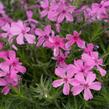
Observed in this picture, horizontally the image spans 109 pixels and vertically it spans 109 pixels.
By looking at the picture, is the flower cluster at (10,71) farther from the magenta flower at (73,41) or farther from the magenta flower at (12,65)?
the magenta flower at (73,41)

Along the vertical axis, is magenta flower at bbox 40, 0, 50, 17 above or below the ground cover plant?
above

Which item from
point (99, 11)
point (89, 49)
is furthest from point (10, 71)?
point (99, 11)

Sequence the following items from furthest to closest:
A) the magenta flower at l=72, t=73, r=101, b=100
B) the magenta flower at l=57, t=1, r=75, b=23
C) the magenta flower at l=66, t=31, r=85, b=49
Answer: the magenta flower at l=57, t=1, r=75, b=23
the magenta flower at l=66, t=31, r=85, b=49
the magenta flower at l=72, t=73, r=101, b=100

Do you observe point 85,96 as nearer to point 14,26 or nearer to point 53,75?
point 53,75

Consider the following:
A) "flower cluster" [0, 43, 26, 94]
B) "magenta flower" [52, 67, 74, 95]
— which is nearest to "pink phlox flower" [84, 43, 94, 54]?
"magenta flower" [52, 67, 74, 95]

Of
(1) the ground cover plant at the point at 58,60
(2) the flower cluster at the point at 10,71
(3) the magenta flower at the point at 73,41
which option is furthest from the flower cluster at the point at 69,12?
(2) the flower cluster at the point at 10,71

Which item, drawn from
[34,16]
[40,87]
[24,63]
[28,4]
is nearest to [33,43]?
[24,63]

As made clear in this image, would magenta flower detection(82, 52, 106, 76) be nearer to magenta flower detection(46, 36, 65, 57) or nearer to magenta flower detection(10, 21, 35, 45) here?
magenta flower detection(46, 36, 65, 57)
